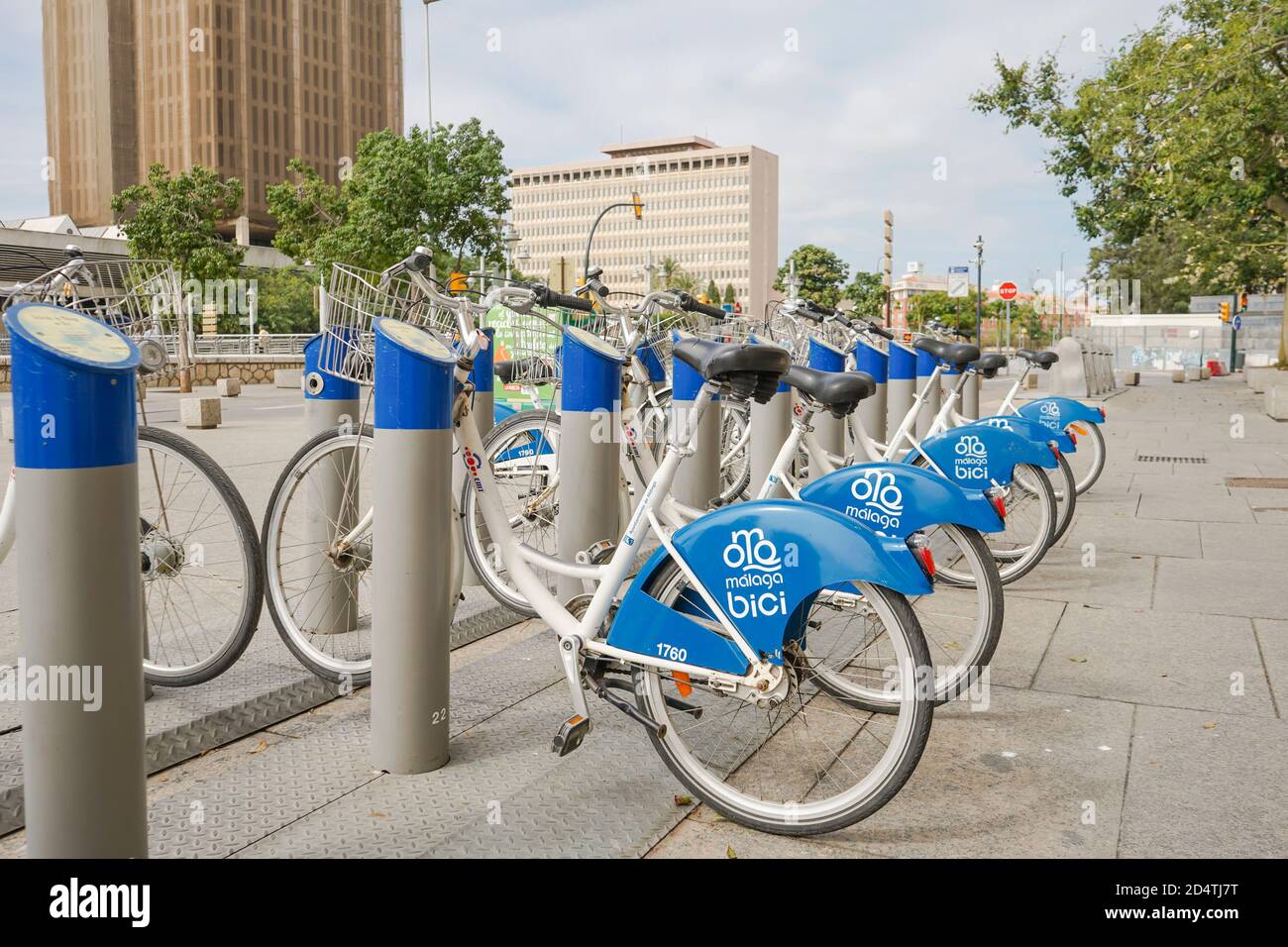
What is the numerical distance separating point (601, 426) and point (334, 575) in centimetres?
115

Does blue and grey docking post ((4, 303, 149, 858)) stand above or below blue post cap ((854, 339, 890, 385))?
below

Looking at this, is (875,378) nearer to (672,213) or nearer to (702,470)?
(702,470)

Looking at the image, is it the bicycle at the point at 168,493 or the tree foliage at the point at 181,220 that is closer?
the bicycle at the point at 168,493

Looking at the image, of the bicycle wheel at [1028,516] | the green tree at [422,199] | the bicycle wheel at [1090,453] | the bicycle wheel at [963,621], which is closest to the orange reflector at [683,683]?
the bicycle wheel at [963,621]

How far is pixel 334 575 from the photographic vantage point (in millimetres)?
4254

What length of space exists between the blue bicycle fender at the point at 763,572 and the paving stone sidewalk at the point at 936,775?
0.47 m

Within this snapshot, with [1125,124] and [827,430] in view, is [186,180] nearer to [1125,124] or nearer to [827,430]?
[1125,124]

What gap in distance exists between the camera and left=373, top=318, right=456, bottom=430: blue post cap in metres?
3.05

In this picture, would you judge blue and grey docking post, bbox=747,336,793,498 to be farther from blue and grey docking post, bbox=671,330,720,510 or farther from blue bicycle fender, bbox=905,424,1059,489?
blue bicycle fender, bbox=905,424,1059,489

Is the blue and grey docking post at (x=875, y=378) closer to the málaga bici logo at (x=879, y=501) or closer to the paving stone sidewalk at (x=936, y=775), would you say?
the paving stone sidewalk at (x=936, y=775)

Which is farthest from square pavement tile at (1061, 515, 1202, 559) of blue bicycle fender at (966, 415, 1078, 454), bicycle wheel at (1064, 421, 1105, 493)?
blue bicycle fender at (966, 415, 1078, 454)

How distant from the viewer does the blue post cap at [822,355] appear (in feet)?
20.1

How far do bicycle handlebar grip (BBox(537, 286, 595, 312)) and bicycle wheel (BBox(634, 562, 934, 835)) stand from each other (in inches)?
59.1

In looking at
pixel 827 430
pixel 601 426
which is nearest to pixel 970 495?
pixel 601 426
